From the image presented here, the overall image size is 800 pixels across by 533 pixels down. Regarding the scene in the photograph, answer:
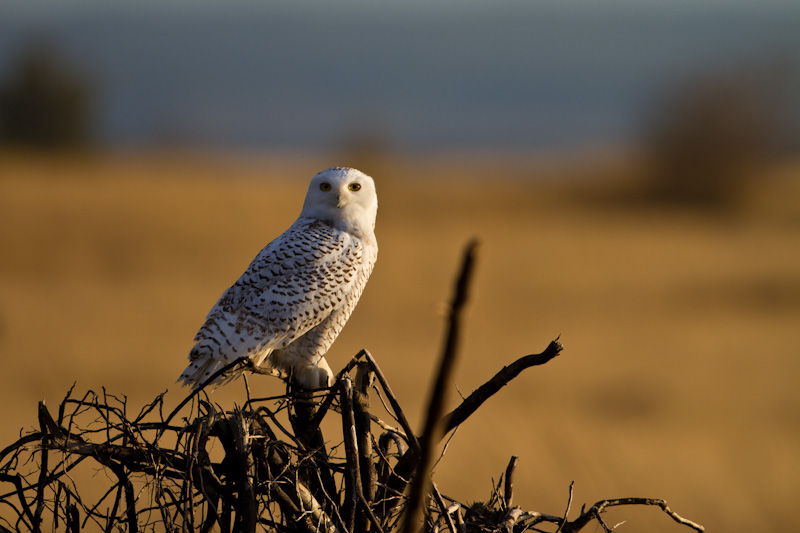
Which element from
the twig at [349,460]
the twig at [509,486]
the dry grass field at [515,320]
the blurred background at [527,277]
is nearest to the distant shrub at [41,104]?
the blurred background at [527,277]

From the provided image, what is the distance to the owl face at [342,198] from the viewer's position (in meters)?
3.99

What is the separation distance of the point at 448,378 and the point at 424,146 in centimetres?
9101

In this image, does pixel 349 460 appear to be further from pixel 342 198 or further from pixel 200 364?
pixel 342 198

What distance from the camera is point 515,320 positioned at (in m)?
16.2

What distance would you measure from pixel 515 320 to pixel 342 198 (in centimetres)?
1242

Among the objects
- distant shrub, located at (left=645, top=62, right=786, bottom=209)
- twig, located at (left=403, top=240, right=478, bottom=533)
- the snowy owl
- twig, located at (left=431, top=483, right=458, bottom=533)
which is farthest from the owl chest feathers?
distant shrub, located at (left=645, top=62, right=786, bottom=209)

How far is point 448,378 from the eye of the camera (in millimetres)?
823

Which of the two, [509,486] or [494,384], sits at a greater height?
[494,384]

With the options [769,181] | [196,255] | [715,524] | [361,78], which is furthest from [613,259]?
[361,78]

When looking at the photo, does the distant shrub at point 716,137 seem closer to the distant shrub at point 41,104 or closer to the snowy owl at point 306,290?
the distant shrub at point 41,104

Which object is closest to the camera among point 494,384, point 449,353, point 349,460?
point 449,353

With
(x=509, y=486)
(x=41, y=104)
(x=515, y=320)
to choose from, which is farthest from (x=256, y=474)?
(x=41, y=104)

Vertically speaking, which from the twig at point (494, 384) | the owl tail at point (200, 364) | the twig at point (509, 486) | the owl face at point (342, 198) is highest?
the owl face at point (342, 198)

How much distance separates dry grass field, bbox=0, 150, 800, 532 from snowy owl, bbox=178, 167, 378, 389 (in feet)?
8.36
